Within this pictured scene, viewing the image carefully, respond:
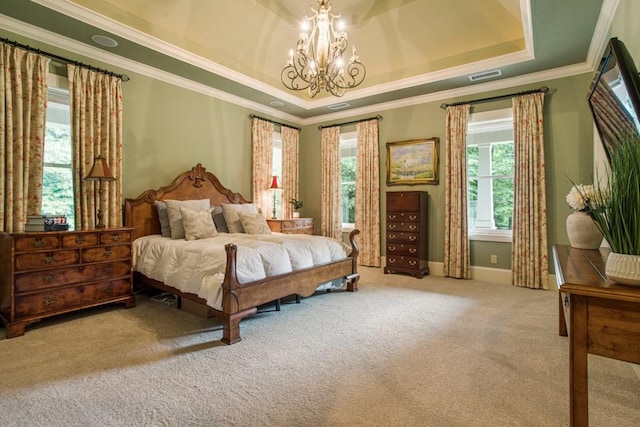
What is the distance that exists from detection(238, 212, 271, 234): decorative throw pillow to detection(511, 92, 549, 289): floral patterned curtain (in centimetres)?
351

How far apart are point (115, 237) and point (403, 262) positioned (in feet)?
12.8

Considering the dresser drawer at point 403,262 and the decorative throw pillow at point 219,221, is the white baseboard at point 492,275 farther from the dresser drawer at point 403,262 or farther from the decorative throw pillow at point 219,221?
the decorative throw pillow at point 219,221

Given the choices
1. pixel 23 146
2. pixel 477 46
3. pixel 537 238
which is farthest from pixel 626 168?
pixel 23 146

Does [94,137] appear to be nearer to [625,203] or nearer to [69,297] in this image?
[69,297]

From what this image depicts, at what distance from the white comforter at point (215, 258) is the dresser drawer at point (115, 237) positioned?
1.11 feet

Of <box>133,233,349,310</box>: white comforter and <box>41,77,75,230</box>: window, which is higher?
<box>41,77,75,230</box>: window

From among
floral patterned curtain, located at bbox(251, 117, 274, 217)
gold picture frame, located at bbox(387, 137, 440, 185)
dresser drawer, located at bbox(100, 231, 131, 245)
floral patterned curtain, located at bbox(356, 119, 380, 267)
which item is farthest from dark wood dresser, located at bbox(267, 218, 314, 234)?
dresser drawer, located at bbox(100, 231, 131, 245)

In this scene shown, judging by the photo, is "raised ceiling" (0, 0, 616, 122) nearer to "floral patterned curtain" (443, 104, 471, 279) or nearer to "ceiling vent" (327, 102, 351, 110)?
"ceiling vent" (327, 102, 351, 110)

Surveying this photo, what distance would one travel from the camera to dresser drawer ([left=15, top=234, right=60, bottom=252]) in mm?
2676

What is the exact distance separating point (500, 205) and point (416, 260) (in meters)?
1.54

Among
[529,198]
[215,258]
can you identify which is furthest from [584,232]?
[215,258]

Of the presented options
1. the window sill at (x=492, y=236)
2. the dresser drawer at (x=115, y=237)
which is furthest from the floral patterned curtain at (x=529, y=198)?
the dresser drawer at (x=115, y=237)

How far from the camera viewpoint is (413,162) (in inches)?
211

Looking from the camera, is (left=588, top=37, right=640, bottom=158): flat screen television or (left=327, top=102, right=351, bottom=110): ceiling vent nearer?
(left=588, top=37, right=640, bottom=158): flat screen television
